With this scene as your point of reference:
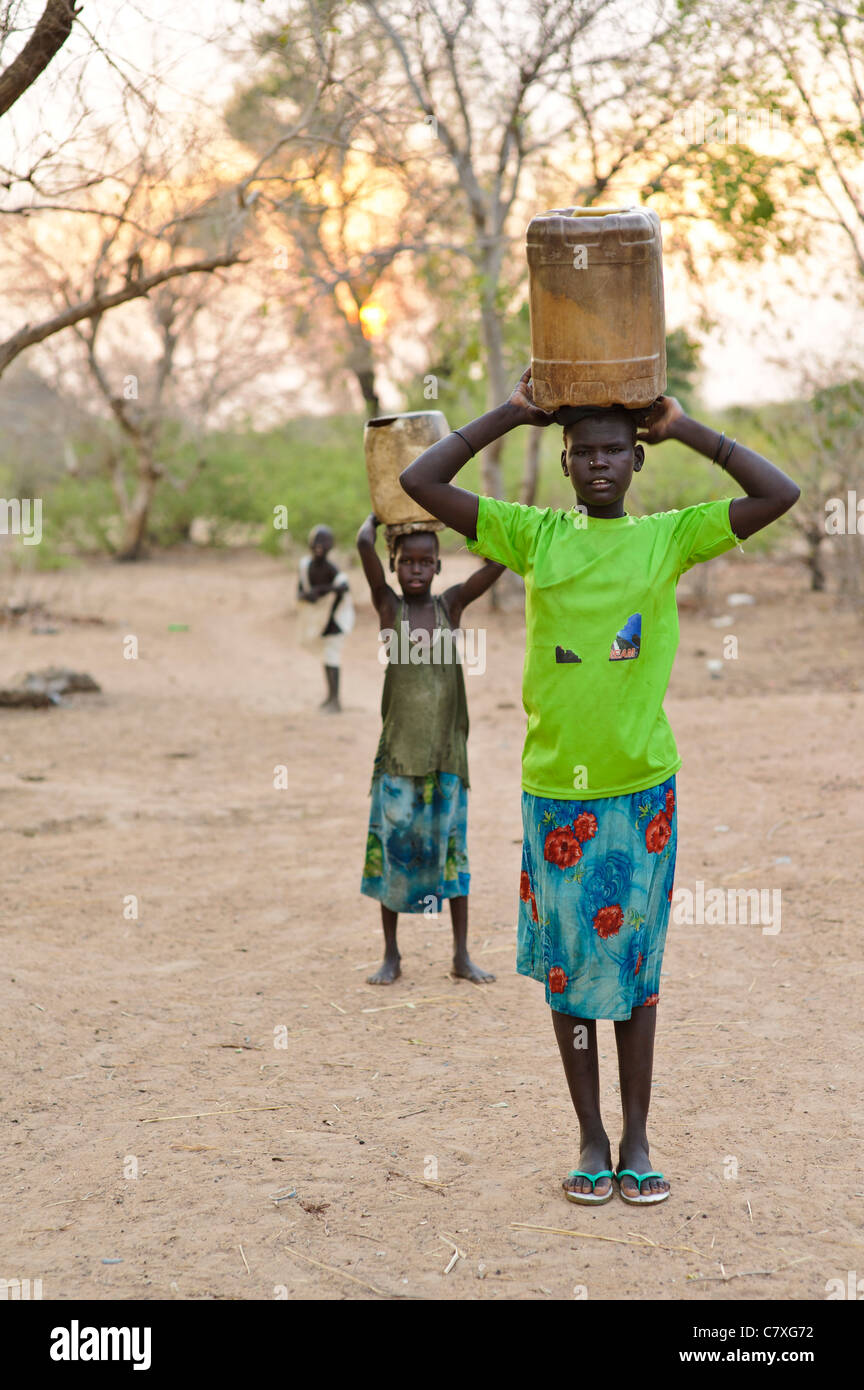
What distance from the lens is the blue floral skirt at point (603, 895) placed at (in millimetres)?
2627

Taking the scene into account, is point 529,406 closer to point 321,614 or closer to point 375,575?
point 375,575

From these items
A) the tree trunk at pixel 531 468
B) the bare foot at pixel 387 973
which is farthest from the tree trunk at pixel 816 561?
the bare foot at pixel 387 973

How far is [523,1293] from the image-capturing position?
2436 millimetres

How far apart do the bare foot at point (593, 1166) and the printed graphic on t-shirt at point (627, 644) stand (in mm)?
1086

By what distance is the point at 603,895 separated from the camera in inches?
104

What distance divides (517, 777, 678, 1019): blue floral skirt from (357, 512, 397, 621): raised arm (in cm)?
163

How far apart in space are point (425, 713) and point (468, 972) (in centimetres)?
93

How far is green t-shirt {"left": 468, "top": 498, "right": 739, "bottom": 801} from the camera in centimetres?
261

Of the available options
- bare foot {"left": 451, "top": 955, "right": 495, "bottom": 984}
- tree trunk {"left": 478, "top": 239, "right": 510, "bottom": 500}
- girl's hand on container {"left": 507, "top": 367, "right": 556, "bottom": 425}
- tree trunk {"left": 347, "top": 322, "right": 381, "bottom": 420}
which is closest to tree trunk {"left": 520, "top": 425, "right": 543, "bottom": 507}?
tree trunk {"left": 478, "top": 239, "right": 510, "bottom": 500}

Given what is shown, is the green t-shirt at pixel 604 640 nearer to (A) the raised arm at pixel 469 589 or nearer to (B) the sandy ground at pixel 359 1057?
(B) the sandy ground at pixel 359 1057

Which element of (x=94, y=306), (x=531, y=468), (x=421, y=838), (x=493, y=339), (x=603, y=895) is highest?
(x=493, y=339)

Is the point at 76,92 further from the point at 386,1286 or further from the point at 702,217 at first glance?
the point at 702,217

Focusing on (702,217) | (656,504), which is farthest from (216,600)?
(702,217)

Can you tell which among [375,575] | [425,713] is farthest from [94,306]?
[425,713]
